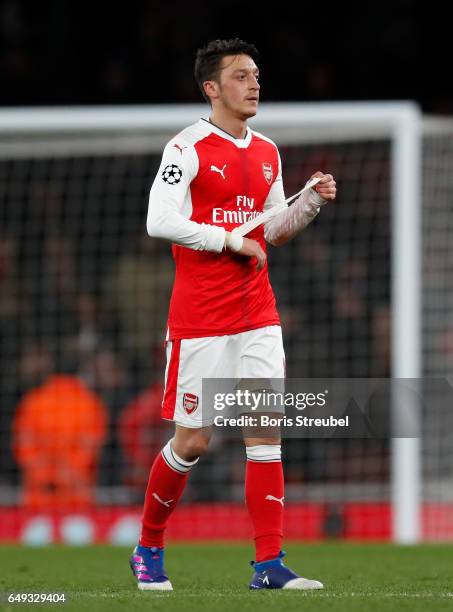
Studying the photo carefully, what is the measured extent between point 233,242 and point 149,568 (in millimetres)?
1275

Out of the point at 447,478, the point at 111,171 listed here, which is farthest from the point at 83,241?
the point at 447,478

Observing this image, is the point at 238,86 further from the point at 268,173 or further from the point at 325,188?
the point at 325,188

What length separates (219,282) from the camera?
5461 millimetres

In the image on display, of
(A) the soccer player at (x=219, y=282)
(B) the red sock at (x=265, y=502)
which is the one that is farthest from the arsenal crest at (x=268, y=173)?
(B) the red sock at (x=265, y=502)

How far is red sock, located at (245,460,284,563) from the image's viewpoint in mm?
5277

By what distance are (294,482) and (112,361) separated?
1674 millimetres

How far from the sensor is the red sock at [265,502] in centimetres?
528

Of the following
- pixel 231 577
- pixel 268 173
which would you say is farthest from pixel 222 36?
pixel 268 173

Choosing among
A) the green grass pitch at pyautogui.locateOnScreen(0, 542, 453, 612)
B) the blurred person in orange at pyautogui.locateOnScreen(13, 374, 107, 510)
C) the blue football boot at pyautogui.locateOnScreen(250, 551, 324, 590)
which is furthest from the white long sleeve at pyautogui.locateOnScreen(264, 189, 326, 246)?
the blurred person in orange at pyautogui.locateOnScreen(13, 374, 107, 510)

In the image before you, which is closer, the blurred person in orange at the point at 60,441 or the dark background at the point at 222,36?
the blurred person in orange at the point at 60,441

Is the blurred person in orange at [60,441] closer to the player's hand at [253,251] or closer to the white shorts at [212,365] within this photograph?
the white shorts at [212,365]

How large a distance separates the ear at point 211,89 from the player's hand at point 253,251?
0.59 meters

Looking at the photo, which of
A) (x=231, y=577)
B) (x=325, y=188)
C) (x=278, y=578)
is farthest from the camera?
(x=231, y=577)

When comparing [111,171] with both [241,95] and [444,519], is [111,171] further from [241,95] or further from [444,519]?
[241,95]
